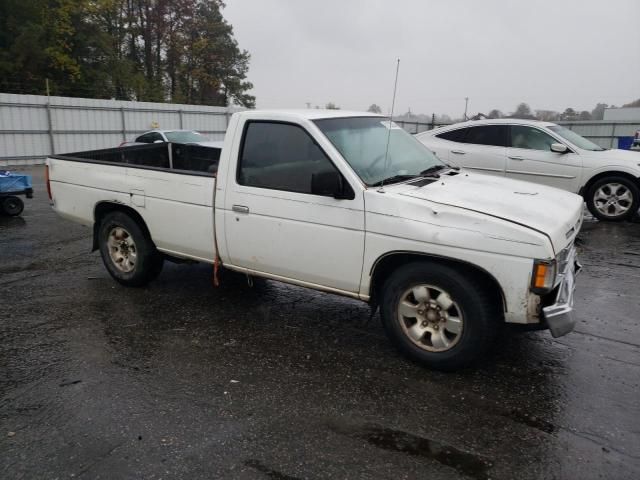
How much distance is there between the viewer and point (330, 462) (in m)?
2.89

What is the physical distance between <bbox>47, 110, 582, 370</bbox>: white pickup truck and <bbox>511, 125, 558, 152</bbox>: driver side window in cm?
511

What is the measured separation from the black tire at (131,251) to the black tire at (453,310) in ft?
9.05

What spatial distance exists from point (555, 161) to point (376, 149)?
5.88 meters

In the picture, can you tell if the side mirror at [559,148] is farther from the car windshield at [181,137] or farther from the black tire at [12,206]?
the car windshield at [181,137]

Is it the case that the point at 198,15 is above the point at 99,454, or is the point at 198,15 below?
above

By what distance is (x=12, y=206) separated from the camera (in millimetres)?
9898

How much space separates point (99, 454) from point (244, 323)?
2.01 m

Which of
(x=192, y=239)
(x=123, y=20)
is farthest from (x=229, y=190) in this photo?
(x=123, y=20)

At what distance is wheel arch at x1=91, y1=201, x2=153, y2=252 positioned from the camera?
5.52 metres

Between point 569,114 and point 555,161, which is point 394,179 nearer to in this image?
point 555,161

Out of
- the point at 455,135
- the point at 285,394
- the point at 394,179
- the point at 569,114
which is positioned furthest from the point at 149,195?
the point at 569,114

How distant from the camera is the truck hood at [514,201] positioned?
3566mm

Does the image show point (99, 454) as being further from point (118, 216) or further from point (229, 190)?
point (118, 216)

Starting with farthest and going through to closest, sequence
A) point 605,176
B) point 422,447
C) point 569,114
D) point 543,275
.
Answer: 1. point 569,114
2. point 605,176
3. point 543,275
4. point 422,447
